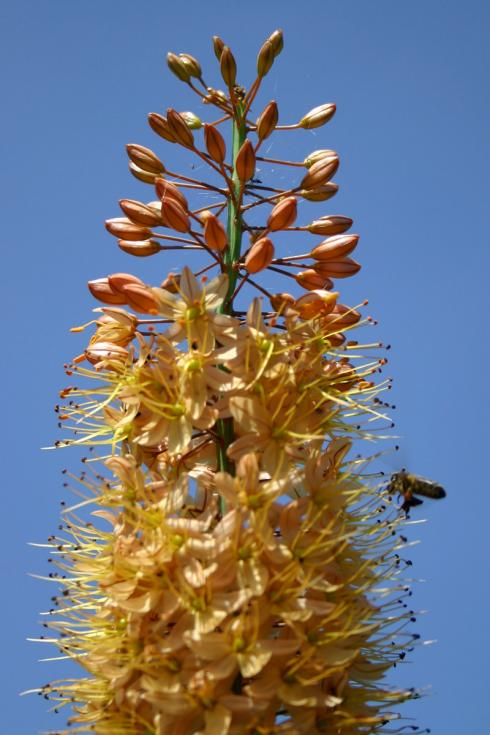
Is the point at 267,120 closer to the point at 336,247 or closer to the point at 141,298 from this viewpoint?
the point at 336,247

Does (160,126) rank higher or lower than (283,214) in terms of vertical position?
higher

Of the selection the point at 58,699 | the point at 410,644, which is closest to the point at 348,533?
the point at 410,644

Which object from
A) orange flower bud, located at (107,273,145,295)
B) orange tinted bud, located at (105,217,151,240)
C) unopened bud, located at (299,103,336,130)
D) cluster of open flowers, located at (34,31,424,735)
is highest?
unopened bud, located at (299,103,336,130)

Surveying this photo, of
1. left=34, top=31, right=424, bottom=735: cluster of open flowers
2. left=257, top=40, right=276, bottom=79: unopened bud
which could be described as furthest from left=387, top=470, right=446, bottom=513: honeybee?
left=257, top=40, right=276, bottom=79: unopened bud

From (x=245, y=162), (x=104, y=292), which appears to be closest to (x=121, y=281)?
(x=104, y=292)

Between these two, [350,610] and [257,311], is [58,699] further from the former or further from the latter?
[257,311]

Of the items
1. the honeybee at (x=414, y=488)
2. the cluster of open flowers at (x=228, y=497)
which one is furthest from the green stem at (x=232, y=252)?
the honeybee at (x=414, y=488)

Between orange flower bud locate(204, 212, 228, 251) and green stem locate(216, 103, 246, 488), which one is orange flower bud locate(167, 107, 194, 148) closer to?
green stem locate(216, 103, 246, 488)
